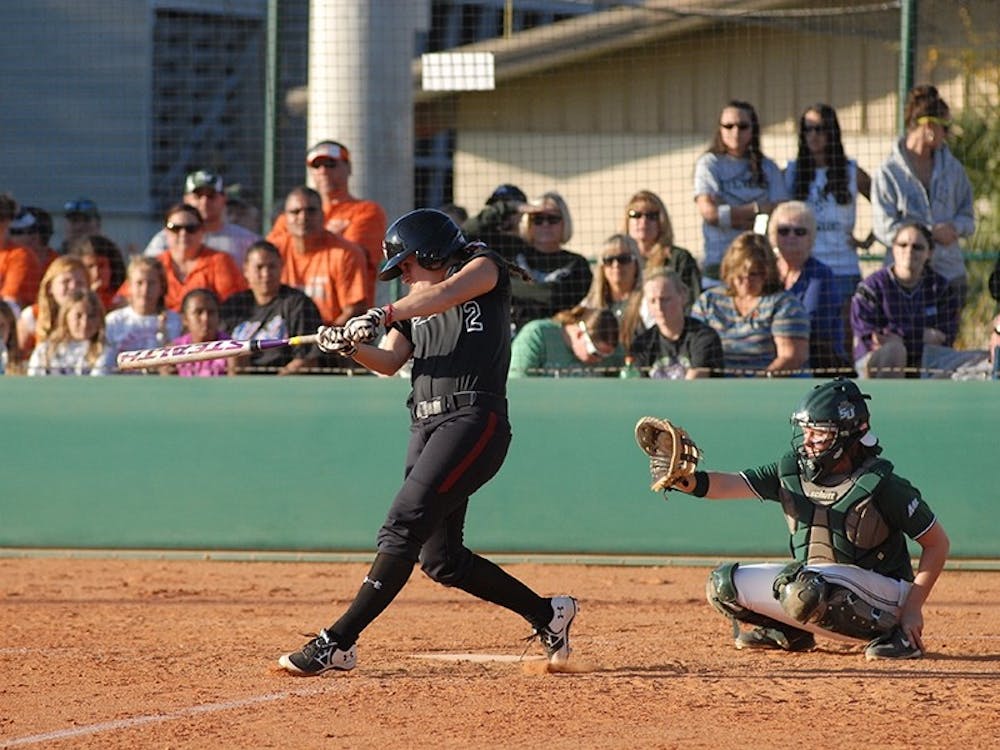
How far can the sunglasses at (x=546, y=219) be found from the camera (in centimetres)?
1026

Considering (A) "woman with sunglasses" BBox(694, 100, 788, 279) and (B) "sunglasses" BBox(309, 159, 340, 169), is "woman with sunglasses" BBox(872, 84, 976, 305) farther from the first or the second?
(B) "sunglasses" BBox(309, 159, 340, 169)

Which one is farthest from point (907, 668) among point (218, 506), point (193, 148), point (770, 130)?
point (193, 148)

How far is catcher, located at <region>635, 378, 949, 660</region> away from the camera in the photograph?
6.43 meters

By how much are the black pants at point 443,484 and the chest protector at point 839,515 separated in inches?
49.0

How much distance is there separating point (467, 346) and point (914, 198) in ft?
15.7

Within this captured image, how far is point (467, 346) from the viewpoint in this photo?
20.1 ft

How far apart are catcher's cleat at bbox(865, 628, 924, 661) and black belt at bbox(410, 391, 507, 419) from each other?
1724 millimetres

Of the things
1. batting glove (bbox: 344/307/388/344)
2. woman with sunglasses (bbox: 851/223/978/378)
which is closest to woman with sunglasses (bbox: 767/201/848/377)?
woman with sunglasses (bbox: 851/223/978/378)

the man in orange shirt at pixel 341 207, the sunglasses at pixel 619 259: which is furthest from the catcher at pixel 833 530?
the man in orange shirt at pixel 341 207

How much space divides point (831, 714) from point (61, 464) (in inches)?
235

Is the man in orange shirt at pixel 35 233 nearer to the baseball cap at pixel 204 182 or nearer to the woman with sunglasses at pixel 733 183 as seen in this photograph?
the baseball cap at pixel 204 182

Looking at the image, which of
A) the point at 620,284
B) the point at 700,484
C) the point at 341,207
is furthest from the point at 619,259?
the point at 700,484

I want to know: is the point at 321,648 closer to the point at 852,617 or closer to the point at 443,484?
the point at 443,484

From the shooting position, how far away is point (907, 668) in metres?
6.38
